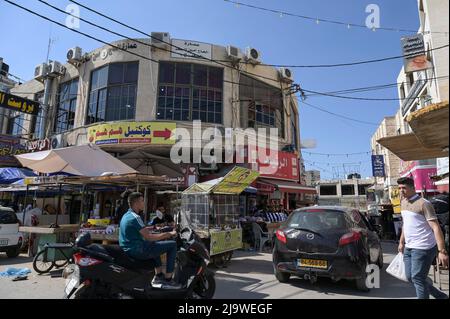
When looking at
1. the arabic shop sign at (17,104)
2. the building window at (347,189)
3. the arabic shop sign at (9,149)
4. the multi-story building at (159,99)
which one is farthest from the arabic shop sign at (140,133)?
the building window at (347,189)

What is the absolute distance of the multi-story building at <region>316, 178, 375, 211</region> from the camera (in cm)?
5519

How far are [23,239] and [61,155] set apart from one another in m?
3.28

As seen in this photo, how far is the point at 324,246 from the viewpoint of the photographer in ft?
18.7

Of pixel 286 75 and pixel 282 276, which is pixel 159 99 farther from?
pixel 282 276

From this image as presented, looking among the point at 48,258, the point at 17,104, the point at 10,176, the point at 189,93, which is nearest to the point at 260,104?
the point at 189,93

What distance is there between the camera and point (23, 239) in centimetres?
1019

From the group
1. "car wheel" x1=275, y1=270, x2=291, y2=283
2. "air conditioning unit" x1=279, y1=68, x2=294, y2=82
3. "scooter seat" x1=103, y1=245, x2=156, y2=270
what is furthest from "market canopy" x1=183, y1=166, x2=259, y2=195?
"air conditioning unit" x1=279, y1=68, x2=294, y2=82

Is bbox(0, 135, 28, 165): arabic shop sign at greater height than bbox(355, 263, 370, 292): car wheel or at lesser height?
greater

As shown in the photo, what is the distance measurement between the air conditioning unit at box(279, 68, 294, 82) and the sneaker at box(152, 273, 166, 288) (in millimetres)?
16740

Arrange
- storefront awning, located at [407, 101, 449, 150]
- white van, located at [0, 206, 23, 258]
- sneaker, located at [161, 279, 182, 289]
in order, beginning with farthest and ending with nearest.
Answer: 1. white van, located at [0, 206, 23, 258]
2. sneaker, located at [161, 279, 182, 289]
3. storefront awning, located at [407, 101, 449, 150]

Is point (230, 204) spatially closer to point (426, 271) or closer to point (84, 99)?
point (426, 271)

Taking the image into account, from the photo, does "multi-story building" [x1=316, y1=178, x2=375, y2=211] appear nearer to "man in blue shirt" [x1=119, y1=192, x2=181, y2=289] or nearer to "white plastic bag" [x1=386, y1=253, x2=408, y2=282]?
"white plastic bag" [x1=386, y1=253, x2=408, y2=282]

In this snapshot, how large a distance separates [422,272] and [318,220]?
7.60ft

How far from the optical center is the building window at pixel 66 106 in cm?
1850
